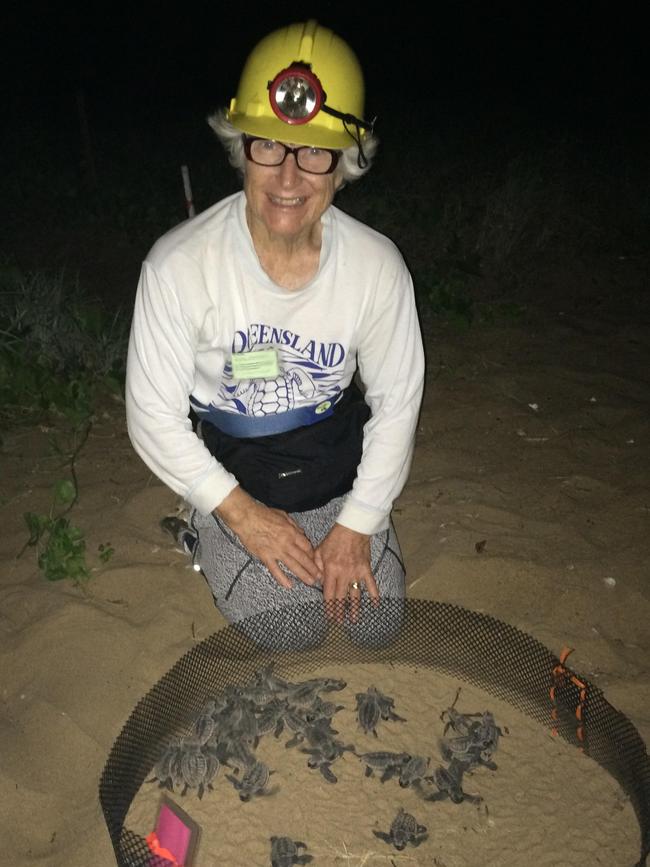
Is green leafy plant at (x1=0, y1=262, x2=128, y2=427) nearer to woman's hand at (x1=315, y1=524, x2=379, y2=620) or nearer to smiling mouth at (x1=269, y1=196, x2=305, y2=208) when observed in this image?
woman's hand at (x1=315, y1=524, x2=379, y2=620)

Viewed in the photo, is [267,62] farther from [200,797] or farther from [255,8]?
[255,8]

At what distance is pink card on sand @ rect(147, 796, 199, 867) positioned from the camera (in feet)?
5.07

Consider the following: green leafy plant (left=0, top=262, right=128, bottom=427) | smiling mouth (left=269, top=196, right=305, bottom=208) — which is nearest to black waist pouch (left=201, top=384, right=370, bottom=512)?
smiling mouth (left=269, top=196, right=305, bottom=208)

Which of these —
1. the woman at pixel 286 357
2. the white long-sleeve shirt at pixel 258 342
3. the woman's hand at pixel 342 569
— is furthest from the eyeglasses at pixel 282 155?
the woman's hand at pixel 342 569

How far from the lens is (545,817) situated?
5.61ft

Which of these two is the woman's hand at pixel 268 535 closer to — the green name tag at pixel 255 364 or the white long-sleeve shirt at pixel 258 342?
the white long-sleeve shirt at pixel 258 342

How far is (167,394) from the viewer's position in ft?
6.05

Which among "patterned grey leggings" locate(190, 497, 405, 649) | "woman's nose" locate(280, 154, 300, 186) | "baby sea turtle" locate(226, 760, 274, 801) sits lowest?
"baby sea turtle" locate(226, 760, 274, 801)

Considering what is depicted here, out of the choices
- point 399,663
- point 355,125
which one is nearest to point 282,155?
point 355,125

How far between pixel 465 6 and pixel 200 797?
722 inches

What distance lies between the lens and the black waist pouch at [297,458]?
6.69 feet

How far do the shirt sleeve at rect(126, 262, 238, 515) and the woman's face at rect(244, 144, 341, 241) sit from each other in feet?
0.93

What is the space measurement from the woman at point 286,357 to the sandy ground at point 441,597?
32cm

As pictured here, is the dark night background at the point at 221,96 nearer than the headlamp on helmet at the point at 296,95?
No
